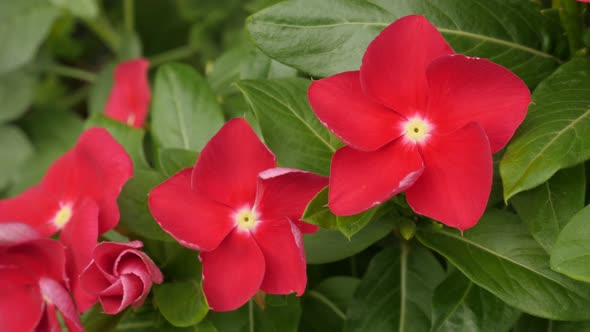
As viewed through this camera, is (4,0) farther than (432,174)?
Yes

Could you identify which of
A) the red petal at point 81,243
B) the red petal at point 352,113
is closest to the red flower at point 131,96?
the red petal at point 81,243

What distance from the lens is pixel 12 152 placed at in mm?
1918

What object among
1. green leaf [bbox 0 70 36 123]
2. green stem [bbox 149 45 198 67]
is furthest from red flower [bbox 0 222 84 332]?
green stem [bbox 149 45 198 67]

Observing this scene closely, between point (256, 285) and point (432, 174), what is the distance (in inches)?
9.8

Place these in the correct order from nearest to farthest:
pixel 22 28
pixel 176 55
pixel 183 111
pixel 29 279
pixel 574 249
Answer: pixel 574 249
pixel 29 279
pixel 183 111
pixel 22 28
pixel 176 55

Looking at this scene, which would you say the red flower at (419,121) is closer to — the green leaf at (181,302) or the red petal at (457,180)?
the red petal at (457,180)

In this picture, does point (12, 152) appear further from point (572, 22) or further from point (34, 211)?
point (572, 22)

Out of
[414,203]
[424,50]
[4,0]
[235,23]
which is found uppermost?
[424,50]

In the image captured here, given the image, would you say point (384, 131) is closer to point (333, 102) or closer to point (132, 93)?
point (333, 102)

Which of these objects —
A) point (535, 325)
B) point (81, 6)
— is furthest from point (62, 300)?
point (81, 6)

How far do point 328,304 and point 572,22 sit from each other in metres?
0.56

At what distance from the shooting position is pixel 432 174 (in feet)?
2.59

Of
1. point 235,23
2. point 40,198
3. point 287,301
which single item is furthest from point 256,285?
point 235,23

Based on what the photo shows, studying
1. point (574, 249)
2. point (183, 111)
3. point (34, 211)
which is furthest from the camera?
point (183, 111)
